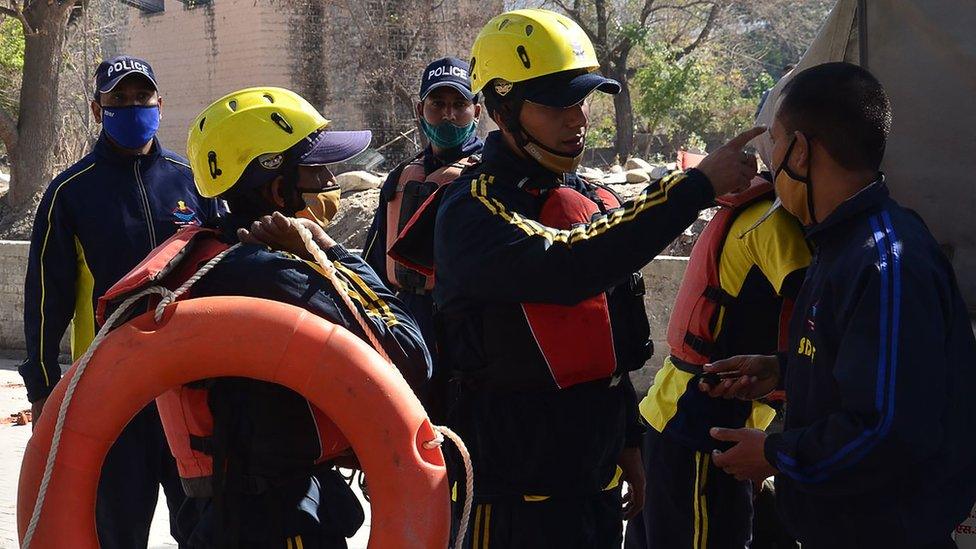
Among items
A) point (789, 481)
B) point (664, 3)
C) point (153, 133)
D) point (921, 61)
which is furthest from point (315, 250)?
point (664, 3)

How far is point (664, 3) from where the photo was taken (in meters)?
27.8

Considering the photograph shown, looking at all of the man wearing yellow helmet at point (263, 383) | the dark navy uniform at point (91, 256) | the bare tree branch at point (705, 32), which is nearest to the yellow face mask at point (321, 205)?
the man wearing yellow helmet at point (263, 383)

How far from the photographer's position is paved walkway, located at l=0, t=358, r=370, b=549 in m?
5.58

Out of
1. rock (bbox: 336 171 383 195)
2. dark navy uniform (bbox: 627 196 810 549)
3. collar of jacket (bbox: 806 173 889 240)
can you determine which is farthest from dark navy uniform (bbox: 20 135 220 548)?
rock (bbox: 336 171 383 195)

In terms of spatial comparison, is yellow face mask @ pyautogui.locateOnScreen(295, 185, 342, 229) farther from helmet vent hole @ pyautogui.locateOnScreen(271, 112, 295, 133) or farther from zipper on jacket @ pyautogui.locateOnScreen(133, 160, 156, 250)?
zipper on jacket @ pyautogui.locateOnScreen(133, 160, 156, 250)

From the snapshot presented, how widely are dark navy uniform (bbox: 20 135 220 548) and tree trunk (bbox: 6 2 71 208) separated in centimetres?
1218

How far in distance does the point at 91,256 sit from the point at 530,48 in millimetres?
2285

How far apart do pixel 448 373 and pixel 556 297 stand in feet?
1.73

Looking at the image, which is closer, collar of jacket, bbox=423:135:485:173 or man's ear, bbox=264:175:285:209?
man's ear, bbox=264:175:285:209

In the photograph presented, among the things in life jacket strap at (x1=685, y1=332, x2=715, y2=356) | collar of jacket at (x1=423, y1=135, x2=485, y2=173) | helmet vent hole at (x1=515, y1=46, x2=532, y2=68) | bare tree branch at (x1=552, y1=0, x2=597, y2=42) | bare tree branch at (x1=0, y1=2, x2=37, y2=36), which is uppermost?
bare tree branch at (x1=552, y1=0, x2=597, y2=42)

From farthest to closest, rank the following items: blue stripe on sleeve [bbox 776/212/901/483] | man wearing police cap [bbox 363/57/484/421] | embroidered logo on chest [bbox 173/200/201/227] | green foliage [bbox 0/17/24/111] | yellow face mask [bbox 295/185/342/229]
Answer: green foliage [bbox 0/17/24/111]
man wearing police cap [bbox 363/57/484/421]
embroidered logo on chest [bbox 173/200/201/227]
yellow face mask [bbox 295/185/342/229]
blue stripe on sleeve [bbox 776/212/901/483]

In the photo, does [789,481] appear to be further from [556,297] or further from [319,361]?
[319,361]

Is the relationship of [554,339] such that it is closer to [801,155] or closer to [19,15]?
[801,155]

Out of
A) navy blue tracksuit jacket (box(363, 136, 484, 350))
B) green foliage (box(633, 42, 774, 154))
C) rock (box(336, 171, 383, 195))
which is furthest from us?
green foliage (box(633, 42, 774, 154))
